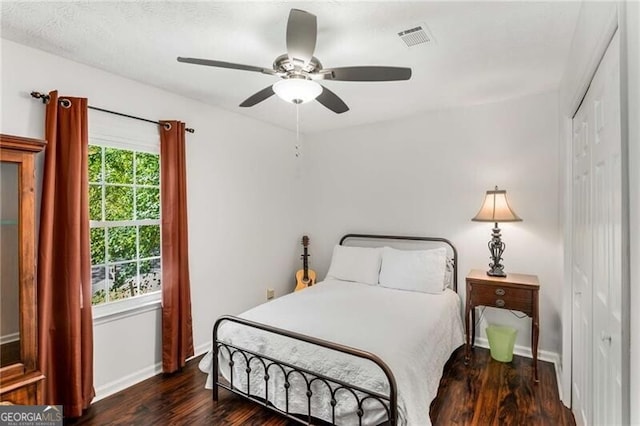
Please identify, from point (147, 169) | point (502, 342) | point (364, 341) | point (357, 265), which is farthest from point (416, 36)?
point (502, 342)

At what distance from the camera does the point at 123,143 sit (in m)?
2.63

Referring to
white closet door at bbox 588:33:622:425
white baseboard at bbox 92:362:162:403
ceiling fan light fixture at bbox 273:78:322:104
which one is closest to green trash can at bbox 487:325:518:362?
white closet door at bbox 588:33:622:425

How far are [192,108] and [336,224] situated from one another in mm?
2182

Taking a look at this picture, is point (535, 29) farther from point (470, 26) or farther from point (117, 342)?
point (117, 342)

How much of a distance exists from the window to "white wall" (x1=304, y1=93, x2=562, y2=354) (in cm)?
213

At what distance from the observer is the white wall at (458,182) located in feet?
9.82

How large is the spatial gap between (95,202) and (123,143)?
520 mm

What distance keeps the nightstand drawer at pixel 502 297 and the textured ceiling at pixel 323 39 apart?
176cm

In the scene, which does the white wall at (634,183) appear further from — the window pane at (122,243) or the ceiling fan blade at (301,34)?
the window pane at (122,243)

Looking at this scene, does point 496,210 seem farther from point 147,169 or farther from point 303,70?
point 147,169

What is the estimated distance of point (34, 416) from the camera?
159 centimetres

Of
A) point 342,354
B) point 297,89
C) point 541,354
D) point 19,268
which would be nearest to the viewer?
point 19,268

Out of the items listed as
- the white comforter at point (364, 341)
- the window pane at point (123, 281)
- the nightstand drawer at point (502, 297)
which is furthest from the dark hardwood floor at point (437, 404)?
the window pane at point (123, 281)

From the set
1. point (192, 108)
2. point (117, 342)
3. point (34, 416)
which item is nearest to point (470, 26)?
point (192, 108)
